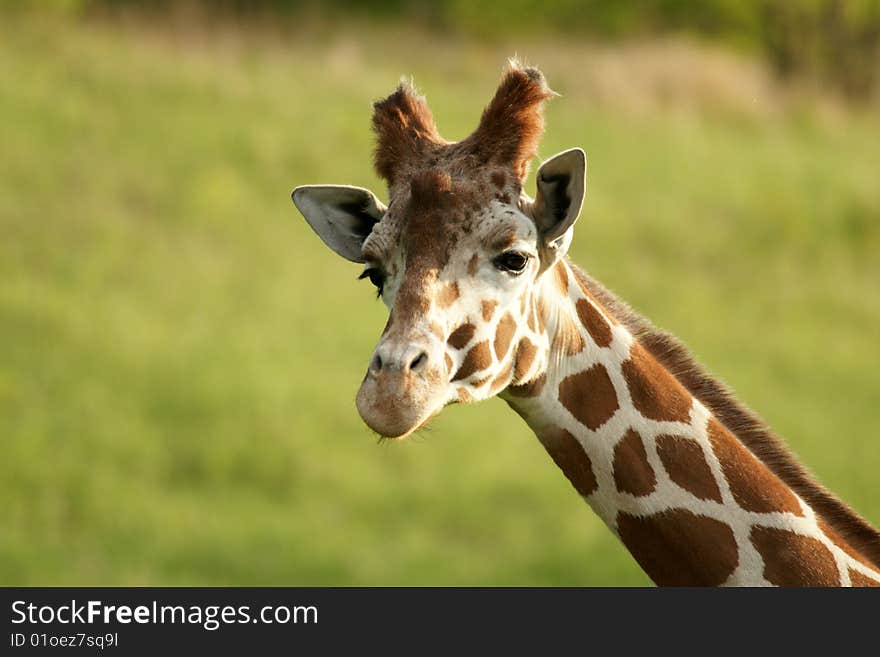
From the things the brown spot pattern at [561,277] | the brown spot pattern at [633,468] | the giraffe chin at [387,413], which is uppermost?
the brown spot pattern at [561,277]

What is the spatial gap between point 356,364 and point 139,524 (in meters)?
7.05

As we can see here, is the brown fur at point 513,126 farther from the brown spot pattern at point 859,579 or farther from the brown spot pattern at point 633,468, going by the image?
the brown spot pattern at point 859,579

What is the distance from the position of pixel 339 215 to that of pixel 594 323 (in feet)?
4.97

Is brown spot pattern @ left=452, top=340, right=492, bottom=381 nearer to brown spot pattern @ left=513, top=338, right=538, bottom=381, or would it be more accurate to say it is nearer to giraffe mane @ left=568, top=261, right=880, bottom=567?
brown spot pattern @ left=513, top=338, right=538, bottom=381

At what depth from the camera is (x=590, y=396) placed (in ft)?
24.8

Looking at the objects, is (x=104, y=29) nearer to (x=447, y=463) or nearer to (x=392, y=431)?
(x=447, y=463)

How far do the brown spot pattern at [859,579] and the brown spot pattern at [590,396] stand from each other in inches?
56.4

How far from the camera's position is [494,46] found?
53531 millimetres

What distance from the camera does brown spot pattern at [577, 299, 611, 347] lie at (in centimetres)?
766

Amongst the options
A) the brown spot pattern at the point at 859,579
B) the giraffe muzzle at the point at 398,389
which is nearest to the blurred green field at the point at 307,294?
the brown spot pattern at the point at 859,579

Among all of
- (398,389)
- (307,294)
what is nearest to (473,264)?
(398,389)

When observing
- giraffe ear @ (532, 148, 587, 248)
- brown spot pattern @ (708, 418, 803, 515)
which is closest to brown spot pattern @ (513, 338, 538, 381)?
giraffe ear @ (532, 148, 587, 248)

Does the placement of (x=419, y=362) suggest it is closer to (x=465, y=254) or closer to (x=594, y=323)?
(x=465, y=254)

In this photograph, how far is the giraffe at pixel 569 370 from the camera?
7.18 metres
